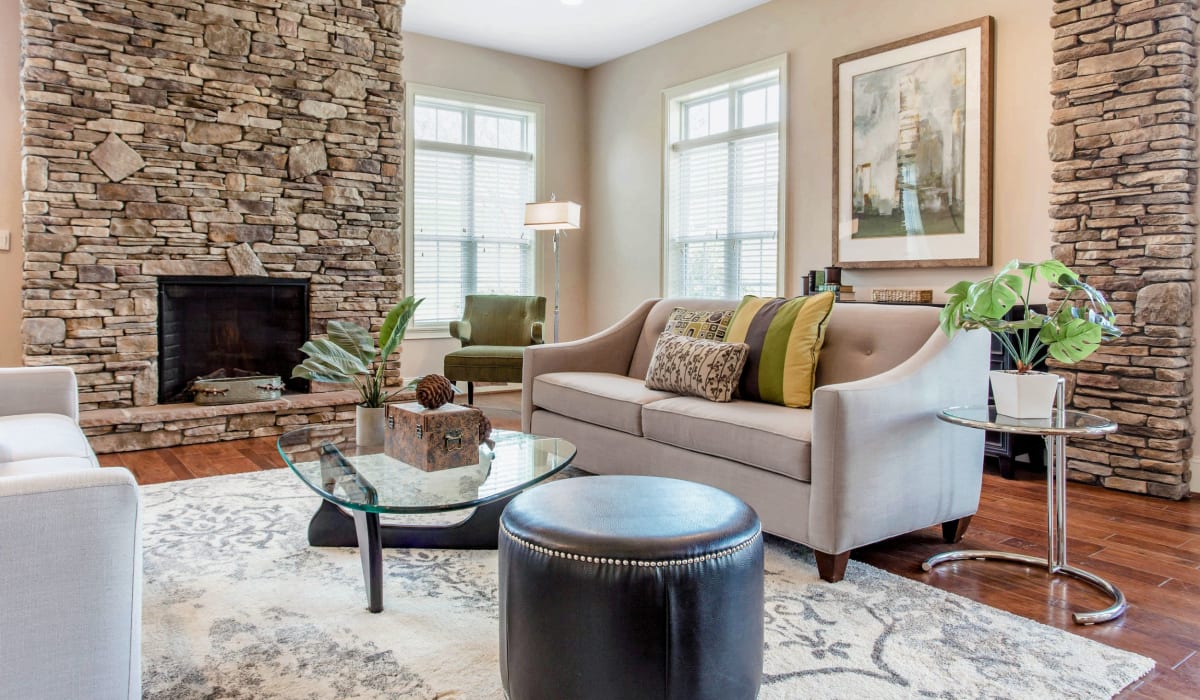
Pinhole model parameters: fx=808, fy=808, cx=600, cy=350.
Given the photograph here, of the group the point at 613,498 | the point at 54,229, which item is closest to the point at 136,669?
the point at 613,498

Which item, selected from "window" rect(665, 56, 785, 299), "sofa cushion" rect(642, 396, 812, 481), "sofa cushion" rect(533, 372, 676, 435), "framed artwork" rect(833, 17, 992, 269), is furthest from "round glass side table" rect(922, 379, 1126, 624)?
"window" rect(665, 56, 785, 299)

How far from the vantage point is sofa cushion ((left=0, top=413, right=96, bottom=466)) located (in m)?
2.12

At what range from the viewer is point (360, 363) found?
8.55 ft

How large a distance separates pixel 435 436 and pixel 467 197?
450 cm

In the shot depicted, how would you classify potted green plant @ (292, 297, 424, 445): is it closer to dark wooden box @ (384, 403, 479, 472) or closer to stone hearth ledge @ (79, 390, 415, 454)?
dark wooden box @ (384, 403, 479, 472)

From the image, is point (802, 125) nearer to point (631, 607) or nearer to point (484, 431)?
point (484, 431)

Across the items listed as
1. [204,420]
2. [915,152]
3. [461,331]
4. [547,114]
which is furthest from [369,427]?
[547,114]

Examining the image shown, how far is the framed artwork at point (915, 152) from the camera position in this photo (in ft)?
14.1

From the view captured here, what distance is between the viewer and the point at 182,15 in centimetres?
456

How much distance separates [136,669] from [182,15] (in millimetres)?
4317

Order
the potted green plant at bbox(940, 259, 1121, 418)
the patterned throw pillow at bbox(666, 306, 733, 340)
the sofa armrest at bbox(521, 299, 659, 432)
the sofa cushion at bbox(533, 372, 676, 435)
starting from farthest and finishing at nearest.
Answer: the sofa armrest at bbox(521, 299, 659, 432)
the patterned throw pillow at bbox(666, 306, 733, 340)
the sofa cushion at bbox(533, 372, 676, 435)
the potted green plant at bbox(940, 259, 1121, 418)

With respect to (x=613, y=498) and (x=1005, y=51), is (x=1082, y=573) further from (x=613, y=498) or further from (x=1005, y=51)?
(x=1005, y=51)

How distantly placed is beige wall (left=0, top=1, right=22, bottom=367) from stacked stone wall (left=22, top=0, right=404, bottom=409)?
1.19ft

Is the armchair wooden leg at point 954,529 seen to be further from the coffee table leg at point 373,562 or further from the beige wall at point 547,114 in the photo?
the beige wall at point 547,114
